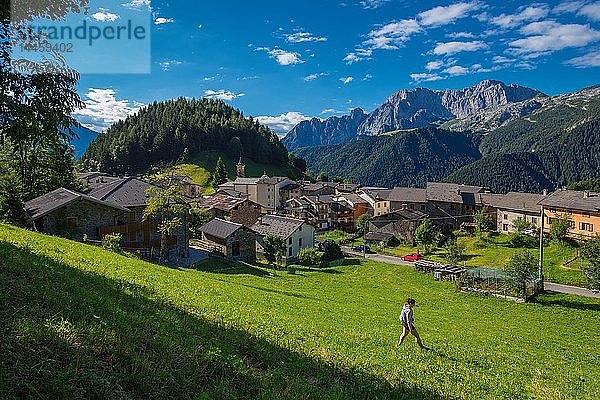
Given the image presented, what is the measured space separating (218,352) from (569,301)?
4098cm

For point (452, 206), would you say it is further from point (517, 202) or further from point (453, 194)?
point (517, 202)

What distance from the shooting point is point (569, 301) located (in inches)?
1518

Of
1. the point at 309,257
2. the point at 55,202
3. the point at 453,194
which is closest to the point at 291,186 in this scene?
the point at 453,194

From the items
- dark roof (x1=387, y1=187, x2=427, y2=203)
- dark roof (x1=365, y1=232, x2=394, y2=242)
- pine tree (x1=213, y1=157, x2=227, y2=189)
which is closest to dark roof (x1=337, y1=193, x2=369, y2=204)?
dark roof (x1=387, y1=187, x2=427, y2=203)

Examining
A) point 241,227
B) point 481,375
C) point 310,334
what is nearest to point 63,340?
point 310,334

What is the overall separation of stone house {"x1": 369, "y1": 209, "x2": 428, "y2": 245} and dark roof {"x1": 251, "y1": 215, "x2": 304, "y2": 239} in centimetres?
2523

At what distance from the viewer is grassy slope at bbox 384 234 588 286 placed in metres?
48.5

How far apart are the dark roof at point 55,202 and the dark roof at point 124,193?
2.33 metres

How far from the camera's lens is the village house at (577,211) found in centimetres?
6550

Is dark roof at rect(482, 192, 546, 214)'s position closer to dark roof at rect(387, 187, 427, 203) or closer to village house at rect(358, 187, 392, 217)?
dark roof at rect(387, 187, 427, 203)

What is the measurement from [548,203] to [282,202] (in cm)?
7067

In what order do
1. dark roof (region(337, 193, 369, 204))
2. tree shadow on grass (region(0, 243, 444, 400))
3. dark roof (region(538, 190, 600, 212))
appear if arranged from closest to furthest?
tree shadow on grass (region(0, 243, 444, 400)) → dark roof (region(538, 190, 600, 212)) → dark roof (region(337, 193, 369, 204))

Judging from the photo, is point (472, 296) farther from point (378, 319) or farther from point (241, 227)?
point (241, 227)

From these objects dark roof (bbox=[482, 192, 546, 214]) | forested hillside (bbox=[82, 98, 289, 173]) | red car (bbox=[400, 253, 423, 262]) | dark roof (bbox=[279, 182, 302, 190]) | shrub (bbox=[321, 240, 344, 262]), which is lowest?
red car (bbox=[400, 253, 423, 262])
